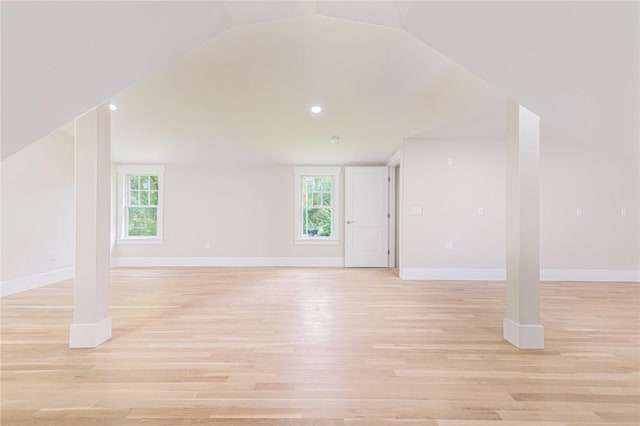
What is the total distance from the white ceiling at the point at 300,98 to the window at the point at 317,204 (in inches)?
18.6

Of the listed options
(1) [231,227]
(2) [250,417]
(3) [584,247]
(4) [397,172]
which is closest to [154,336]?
(2) [250,417]

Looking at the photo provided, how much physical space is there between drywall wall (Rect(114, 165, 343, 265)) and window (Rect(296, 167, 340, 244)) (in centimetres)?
16

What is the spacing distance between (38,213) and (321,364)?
5.11 m

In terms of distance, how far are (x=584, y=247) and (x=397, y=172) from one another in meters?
3.41

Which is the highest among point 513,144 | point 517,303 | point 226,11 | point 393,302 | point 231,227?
point 226,11

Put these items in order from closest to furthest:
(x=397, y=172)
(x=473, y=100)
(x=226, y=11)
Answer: (x=226, y=11) < (x=473, y=100) < (x=397, y=172)

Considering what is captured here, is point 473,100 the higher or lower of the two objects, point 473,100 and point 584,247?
the higher

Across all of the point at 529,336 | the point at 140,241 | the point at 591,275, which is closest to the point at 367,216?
the point at 591,275

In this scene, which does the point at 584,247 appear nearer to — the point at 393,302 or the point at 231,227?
the point at 393,302

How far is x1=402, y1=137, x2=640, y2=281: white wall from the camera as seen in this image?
5.35 m

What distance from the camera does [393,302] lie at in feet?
13.1

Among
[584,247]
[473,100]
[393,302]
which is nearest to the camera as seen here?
[393,302]

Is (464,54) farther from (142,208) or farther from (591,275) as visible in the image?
(142,208)

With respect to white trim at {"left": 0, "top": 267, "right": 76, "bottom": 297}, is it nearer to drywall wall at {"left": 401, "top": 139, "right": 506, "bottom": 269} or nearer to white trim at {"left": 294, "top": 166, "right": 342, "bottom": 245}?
white trim at {"left": 294, "top": 166, "right": 342, "bottom": 245}
